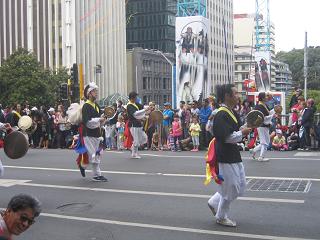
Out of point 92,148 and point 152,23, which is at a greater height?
point 152,23

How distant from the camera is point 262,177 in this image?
448 inches

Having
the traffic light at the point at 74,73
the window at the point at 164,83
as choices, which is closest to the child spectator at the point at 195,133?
A: the traffic light at the point at 74,73

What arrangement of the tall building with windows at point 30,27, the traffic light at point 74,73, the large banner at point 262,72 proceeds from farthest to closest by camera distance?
the tall building with windows at point 30,27, the large banner at point 262,72, the traffic light at point 74,73

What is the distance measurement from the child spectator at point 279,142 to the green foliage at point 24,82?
33.4 meters

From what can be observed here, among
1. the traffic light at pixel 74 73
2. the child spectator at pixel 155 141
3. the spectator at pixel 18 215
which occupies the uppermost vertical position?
the traffic light at pixel 74 73

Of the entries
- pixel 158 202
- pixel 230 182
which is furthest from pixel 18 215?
pixel 158 202

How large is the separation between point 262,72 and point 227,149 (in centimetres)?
5288

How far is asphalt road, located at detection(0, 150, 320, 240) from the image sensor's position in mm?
7168

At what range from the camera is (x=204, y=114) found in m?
19.2

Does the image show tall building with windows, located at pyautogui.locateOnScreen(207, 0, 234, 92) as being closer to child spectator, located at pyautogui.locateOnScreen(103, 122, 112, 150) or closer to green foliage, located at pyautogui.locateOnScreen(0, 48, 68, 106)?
green foliage, located at pyautogui.locateOnScreen(0, 48, 68, 106)

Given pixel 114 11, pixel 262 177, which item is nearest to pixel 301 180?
pixel 262 177

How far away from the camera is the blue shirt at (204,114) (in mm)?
19047

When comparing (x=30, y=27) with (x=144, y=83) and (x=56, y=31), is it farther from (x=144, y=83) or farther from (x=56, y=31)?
(x=144, y=83)

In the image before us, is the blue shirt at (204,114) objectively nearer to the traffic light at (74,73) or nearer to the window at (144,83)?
the traffic light at (74,73)
